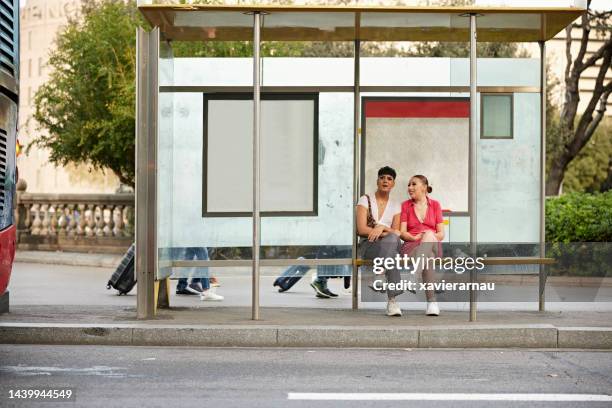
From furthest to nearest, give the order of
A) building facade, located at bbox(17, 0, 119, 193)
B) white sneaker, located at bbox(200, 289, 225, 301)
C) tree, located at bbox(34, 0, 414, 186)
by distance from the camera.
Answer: building facade, located at bbox(17, 0, 119, 193) → tree, located at bbox(34, 0, 414, 186) → white sneaker, located at bbox(200, 289, 225, 301)

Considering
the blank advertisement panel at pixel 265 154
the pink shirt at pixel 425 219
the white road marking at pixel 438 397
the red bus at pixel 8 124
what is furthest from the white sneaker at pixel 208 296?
the white road marking at pixel 438 397

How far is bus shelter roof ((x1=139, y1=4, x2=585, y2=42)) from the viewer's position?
10.8 meters

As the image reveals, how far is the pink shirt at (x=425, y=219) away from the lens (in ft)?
38.1

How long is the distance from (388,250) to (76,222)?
14030mm

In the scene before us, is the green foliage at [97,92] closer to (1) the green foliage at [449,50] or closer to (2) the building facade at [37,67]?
(1) the green foliage at [449,50]

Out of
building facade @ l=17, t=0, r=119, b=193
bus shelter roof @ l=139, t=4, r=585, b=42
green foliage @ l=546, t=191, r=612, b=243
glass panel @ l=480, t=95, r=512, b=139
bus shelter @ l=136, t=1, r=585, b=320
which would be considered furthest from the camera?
building facade @ l=17, t=0, r=119, b=193

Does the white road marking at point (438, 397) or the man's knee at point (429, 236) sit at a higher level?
the man's knee at point (429, 236)

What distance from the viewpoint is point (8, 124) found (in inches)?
324

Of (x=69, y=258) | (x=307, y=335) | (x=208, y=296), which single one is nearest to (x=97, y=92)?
(x=69, y=258)

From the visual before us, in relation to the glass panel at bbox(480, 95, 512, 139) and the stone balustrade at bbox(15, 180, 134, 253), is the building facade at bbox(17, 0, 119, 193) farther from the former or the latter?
the glass panel at bbox(480, 95, 512, 139)

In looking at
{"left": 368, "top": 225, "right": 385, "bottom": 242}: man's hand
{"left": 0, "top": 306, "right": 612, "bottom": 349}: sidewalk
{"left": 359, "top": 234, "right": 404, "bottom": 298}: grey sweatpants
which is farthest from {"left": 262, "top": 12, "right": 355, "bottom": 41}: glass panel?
{"left": 0, "top": 306, "right": 612, "bottom": 349}: sidewalk

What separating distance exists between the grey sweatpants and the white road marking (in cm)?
389

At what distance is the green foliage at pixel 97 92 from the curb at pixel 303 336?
53.2ft

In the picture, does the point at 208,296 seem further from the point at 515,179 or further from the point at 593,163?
the point at 593,163
